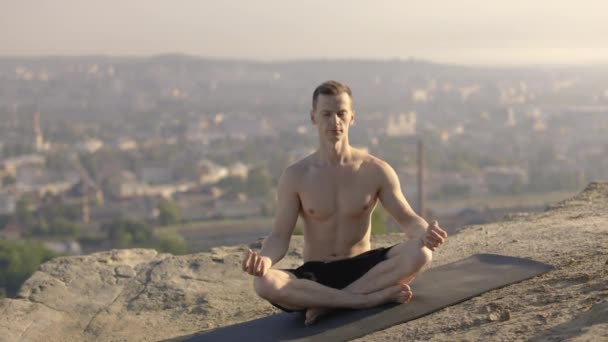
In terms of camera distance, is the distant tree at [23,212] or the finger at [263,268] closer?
the finger at [263,268]

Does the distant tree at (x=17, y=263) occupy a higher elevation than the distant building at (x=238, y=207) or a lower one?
higher

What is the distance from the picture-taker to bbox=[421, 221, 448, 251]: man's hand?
16.3 ft

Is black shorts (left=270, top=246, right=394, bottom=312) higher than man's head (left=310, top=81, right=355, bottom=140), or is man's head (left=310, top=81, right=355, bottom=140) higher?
man's head (left=310, top=81, right=355, bottom=140)

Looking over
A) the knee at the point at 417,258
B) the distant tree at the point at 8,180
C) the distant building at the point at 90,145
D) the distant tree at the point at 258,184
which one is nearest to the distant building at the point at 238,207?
the distant tree at the point at 258,184

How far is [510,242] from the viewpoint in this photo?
23.0 feet

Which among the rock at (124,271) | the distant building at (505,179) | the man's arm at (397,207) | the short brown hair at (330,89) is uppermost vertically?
the short brown hair at (330,89)

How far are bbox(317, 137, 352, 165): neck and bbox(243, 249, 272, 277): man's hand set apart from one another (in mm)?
663

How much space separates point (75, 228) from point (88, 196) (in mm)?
16666

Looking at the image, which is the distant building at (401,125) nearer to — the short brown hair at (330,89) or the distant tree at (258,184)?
the distant tree at (258,184)

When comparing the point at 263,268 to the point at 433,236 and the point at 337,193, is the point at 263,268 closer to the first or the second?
the point at 337,193

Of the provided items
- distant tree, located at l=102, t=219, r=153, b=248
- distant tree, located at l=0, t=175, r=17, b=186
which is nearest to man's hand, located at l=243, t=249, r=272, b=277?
distant tree, located at l=102, t=219, r=153, b=248

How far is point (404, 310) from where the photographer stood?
204 inches

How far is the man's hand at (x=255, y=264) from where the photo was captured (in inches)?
197

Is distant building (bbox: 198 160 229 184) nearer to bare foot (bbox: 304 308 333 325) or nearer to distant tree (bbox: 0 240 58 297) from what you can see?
distant tree (bbox: 0 240 58 297)
